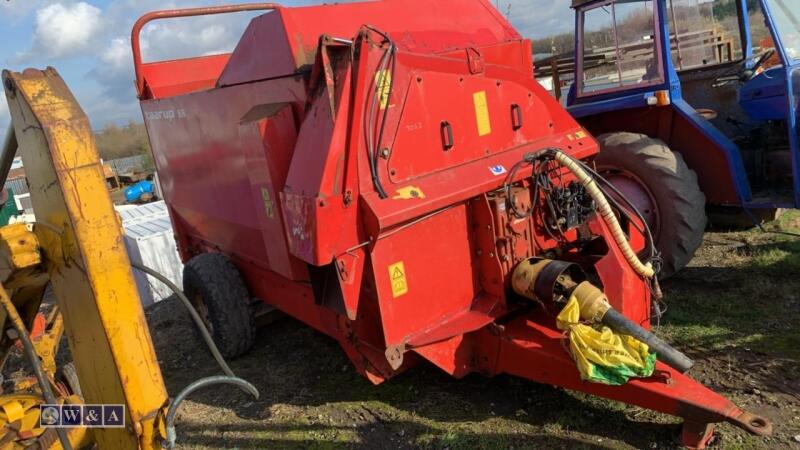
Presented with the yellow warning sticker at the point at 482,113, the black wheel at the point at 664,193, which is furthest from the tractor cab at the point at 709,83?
the yellow warning sticker at the point at 482,113

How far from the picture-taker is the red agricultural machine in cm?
282

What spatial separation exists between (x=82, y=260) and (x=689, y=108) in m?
4.41

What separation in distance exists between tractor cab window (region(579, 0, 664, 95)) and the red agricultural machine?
1364 mm

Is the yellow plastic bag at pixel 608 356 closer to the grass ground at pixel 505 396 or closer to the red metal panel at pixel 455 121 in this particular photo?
the grass ground at pixel 505 396

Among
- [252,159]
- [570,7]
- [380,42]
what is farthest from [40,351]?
[570,7]

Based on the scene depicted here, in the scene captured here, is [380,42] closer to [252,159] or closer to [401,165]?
[401,165]

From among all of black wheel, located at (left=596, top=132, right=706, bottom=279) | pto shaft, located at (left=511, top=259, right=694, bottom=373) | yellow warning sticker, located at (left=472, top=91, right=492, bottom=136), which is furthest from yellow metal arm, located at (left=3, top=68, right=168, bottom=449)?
black wheel, located at (left=596, top=132, right=706, bottom=279)

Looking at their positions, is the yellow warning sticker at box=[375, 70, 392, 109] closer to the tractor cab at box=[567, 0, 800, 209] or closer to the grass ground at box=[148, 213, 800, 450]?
the grass ground at box=[148, 213, 800, 450]

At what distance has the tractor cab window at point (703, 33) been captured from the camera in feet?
16.0

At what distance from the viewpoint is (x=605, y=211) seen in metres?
3.20

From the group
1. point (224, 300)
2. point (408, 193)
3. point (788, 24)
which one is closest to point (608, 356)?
point (408, 193)

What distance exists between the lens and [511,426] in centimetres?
307

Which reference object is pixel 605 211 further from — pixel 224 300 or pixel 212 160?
pixel 224 300

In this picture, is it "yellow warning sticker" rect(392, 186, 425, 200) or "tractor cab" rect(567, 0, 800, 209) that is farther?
"tractor cab" rect(567, 0, 800, 209)
